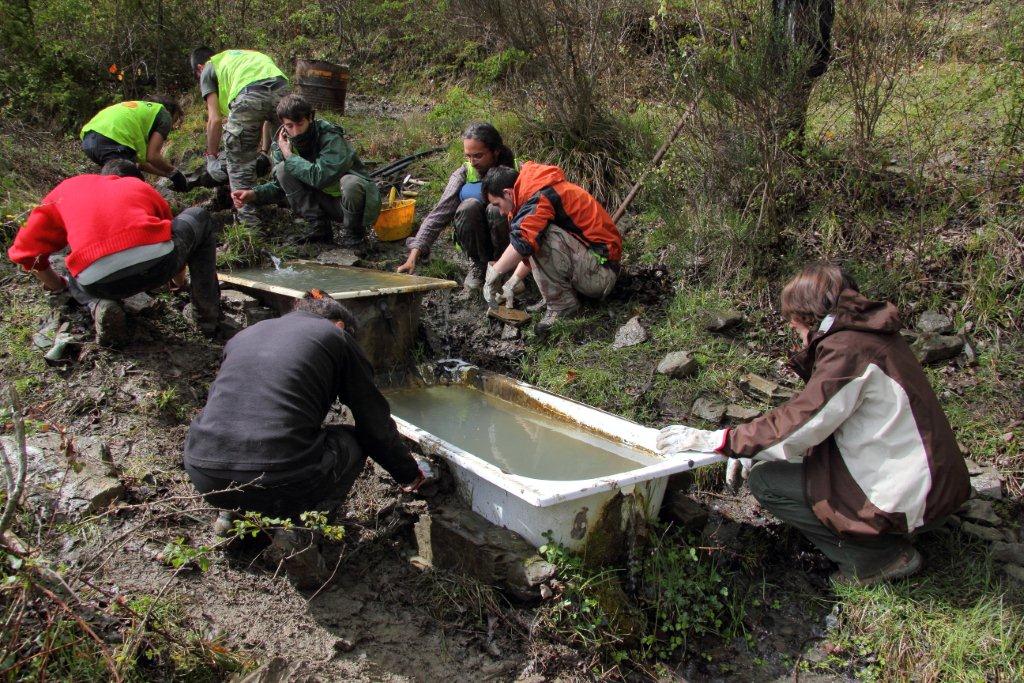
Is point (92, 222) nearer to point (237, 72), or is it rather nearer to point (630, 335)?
point (237, 72)

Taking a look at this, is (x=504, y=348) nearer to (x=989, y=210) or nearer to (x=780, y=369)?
(x=780, y=369)

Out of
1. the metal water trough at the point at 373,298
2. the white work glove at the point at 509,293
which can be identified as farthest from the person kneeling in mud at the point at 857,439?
the metal water trough at the point at 373,298

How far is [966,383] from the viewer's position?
4.09 m

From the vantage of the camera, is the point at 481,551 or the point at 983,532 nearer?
the point at 481,551

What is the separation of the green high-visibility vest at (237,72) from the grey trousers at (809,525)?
5163mm

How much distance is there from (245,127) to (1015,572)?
615cm

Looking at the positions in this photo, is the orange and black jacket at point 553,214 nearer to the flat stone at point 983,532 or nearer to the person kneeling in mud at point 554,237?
the person kneeling in mud at point 554,237

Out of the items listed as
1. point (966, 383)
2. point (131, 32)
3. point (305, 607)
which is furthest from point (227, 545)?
point (131, 32)

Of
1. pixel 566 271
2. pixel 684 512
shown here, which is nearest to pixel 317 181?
pixel 566 271

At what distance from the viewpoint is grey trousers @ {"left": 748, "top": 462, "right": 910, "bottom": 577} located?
330cm

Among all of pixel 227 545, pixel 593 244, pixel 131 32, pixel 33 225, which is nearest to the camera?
pixel 227 545

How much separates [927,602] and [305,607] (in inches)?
104

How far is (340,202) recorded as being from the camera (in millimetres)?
6219

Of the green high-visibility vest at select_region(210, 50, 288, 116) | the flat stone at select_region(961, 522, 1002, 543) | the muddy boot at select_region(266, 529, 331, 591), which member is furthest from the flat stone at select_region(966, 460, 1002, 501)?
the green high-visibility vest at select_region(210, 50, 288, 116)
